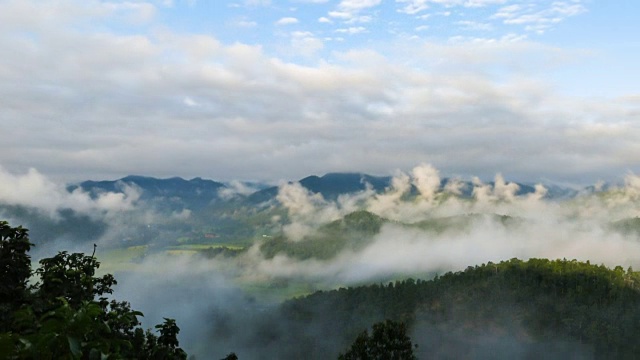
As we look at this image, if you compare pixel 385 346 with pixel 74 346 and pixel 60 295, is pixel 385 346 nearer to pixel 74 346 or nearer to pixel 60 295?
pixel 60 295

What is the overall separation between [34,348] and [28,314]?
2.71 m

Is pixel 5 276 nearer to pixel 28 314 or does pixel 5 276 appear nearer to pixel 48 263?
pixel 48 263

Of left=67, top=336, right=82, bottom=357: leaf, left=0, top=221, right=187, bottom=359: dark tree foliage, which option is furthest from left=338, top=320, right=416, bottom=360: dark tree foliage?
left=67, top=336, right=82, bottom=357: leaf

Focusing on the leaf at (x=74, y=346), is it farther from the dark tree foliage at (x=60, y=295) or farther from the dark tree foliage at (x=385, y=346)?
the dark tree foliage at (x=385, y=346)

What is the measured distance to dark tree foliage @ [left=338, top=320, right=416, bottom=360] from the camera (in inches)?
2707

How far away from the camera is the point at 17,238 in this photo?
35.9m

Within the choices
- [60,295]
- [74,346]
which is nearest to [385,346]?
[60,295]

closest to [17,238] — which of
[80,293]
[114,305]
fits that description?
[80,293]

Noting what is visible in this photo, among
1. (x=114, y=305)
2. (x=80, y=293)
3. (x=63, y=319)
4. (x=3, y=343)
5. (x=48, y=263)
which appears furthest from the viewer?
Result: (x=114, y=305)

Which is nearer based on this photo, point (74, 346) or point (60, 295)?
point (74, 346)

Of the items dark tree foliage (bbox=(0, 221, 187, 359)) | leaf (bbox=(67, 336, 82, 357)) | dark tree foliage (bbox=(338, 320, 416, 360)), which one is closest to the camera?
leaf (bbox=(67, 336, 82, 357))

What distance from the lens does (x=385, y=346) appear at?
6881 cm

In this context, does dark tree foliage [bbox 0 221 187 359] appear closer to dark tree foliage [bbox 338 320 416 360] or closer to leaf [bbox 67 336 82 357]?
leaf [bbox 67 336 82 357]

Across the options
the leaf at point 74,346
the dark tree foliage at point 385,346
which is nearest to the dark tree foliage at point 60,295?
the leaf at point 74,346
